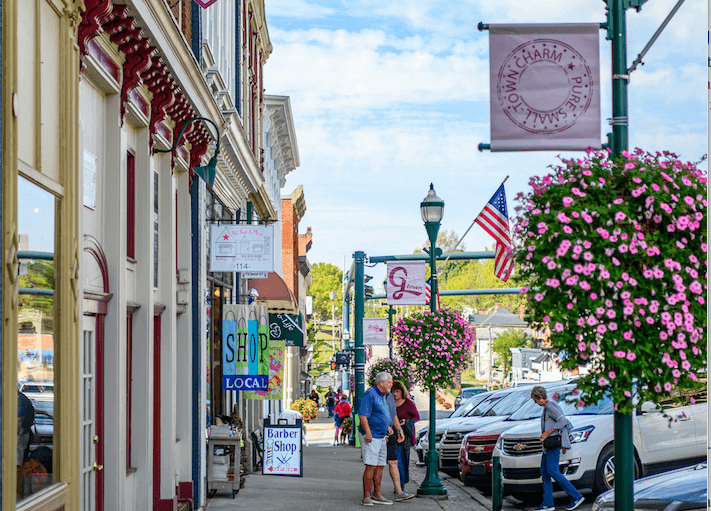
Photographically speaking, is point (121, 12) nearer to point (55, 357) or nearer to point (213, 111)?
point (55, 357)

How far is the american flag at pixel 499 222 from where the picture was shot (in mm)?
17844

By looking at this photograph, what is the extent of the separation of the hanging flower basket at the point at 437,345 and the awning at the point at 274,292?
9373mm

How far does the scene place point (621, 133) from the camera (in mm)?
6438

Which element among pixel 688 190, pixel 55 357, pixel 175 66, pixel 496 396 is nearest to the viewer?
pixel 688 190

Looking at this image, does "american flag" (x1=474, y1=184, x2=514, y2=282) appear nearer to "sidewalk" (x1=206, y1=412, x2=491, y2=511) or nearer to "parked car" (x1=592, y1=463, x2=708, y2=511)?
"sidewalk" (x1=206, y1=412, x2=491, y2=511)

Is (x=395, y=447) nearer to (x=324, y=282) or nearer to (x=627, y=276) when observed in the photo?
(x=627, y=276)

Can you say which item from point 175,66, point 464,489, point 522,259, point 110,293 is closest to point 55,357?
point 110,293

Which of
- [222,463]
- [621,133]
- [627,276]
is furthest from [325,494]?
[627,276]

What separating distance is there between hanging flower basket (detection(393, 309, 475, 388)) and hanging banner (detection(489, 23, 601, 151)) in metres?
9.98

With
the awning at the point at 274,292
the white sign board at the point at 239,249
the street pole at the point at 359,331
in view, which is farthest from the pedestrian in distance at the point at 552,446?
the awning at the point at 274,292

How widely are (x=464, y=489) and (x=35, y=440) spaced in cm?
1197

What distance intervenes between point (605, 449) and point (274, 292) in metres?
14.6

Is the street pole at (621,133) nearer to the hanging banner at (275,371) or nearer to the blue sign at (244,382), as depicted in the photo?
the blue sign at (244,382)

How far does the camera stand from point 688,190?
227 inches
